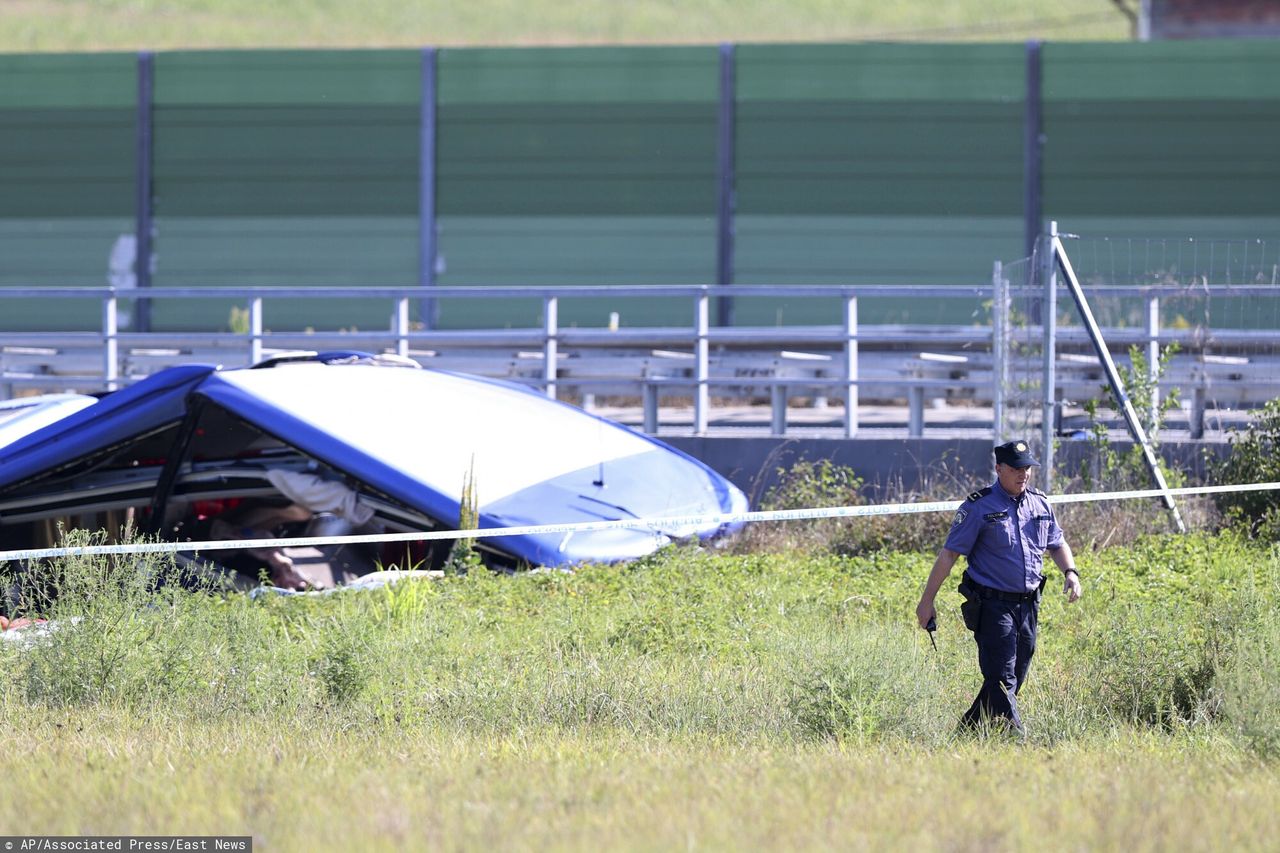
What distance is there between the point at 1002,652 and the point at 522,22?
77.0 meters

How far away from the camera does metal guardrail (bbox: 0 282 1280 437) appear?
13.4 meters

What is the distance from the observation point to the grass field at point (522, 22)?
7131 centimetres

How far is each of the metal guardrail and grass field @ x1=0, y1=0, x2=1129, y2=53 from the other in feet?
180

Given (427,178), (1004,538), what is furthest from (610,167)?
(1004,538)

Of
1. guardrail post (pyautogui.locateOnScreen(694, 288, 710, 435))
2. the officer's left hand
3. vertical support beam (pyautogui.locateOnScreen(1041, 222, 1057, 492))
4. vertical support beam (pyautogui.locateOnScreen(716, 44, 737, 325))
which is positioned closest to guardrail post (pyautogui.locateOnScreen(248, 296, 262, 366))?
guardrail post (pyautogui.locateOnScreen(694, 288, 710, 435))

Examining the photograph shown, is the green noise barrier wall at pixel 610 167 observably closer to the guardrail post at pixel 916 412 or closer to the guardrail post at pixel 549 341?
the guardrail post at pixel 549 341

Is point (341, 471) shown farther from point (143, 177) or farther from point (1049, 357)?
point (143, 177)

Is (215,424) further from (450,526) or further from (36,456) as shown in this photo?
(450,526)

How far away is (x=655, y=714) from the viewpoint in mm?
7555

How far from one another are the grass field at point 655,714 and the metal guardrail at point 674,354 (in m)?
2.89

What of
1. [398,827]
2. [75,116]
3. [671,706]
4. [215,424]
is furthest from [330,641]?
[75,116]

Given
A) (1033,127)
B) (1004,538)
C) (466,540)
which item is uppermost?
(1033,127)

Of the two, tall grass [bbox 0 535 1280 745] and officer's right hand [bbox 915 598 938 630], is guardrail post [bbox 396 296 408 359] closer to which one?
tall grass [bbox 0 535 1280 745]

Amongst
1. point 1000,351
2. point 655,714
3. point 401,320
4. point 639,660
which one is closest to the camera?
point 655,714
